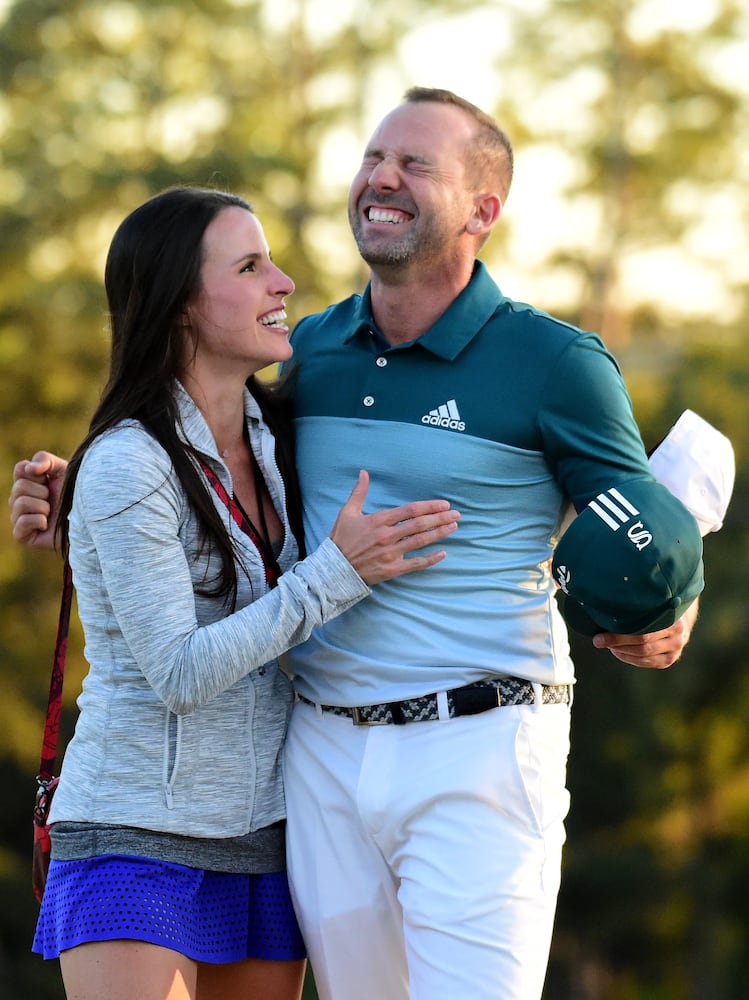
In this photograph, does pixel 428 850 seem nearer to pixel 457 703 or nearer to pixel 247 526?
pixel 457 703

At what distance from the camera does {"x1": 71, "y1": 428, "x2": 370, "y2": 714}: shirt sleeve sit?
2.75 metres

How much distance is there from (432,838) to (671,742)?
1618cm

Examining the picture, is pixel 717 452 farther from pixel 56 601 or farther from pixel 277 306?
pixel 56 601

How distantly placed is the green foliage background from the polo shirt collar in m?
12.0

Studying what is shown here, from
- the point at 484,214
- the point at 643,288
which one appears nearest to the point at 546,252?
the point at 643,288

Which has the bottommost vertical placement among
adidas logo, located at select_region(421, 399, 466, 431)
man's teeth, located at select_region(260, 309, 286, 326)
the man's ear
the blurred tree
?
the blurred tree

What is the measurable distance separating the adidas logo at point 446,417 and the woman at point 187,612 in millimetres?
234

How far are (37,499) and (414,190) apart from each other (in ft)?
3.74

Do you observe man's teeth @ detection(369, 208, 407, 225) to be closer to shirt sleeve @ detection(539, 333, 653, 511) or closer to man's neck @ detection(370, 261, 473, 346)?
man's neck @ detection(370, 261, 473, 346)

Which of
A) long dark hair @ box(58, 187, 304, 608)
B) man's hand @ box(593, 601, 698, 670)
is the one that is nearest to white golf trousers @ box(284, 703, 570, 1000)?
man's hand @ box(593, 601, 698, 670)

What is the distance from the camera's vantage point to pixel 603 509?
2791mm

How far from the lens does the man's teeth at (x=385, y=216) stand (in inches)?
128

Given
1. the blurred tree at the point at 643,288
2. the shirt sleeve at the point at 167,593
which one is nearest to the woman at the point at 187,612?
the shirt sleeve at the point at 167,593

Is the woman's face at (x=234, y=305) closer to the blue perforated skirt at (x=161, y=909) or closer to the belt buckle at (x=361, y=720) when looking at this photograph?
the belt buckle at (x=361, y=720)
